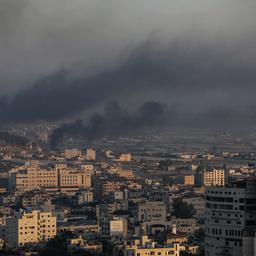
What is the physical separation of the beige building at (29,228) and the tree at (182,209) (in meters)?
4.75

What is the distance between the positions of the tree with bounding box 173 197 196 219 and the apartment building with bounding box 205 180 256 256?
18.8 m

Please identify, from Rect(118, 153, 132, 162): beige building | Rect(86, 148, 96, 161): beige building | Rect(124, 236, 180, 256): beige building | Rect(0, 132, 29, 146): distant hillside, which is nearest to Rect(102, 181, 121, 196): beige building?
Rect(118, 153, 132, 162): beige building

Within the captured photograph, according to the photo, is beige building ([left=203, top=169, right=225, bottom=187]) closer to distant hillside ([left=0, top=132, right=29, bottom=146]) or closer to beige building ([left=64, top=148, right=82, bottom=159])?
beige building ([left=64, top=148, right=82, bottom=159])

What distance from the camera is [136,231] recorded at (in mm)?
36219

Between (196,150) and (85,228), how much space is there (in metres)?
22.9

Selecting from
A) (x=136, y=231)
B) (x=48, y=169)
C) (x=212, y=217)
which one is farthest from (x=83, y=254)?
(x=48, y=169)

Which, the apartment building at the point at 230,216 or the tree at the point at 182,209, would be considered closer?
the apartment building at the point at 230,216

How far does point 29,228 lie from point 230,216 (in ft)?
50.4

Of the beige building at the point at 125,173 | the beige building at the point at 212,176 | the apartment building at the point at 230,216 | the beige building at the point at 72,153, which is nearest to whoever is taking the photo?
the apartment building at the point at 230,216

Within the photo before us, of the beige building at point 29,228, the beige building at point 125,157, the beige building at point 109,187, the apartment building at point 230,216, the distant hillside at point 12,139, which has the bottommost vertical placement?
the apartment building at point 230,216

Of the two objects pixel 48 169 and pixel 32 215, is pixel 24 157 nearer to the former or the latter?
pixel 48 169

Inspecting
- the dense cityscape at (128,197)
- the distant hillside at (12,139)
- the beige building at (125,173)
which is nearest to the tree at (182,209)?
the dense cityscape at (128,197)

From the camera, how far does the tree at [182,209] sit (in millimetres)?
41219

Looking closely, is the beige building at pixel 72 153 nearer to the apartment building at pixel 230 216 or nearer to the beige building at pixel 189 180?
the beige building at pixel 189 180
